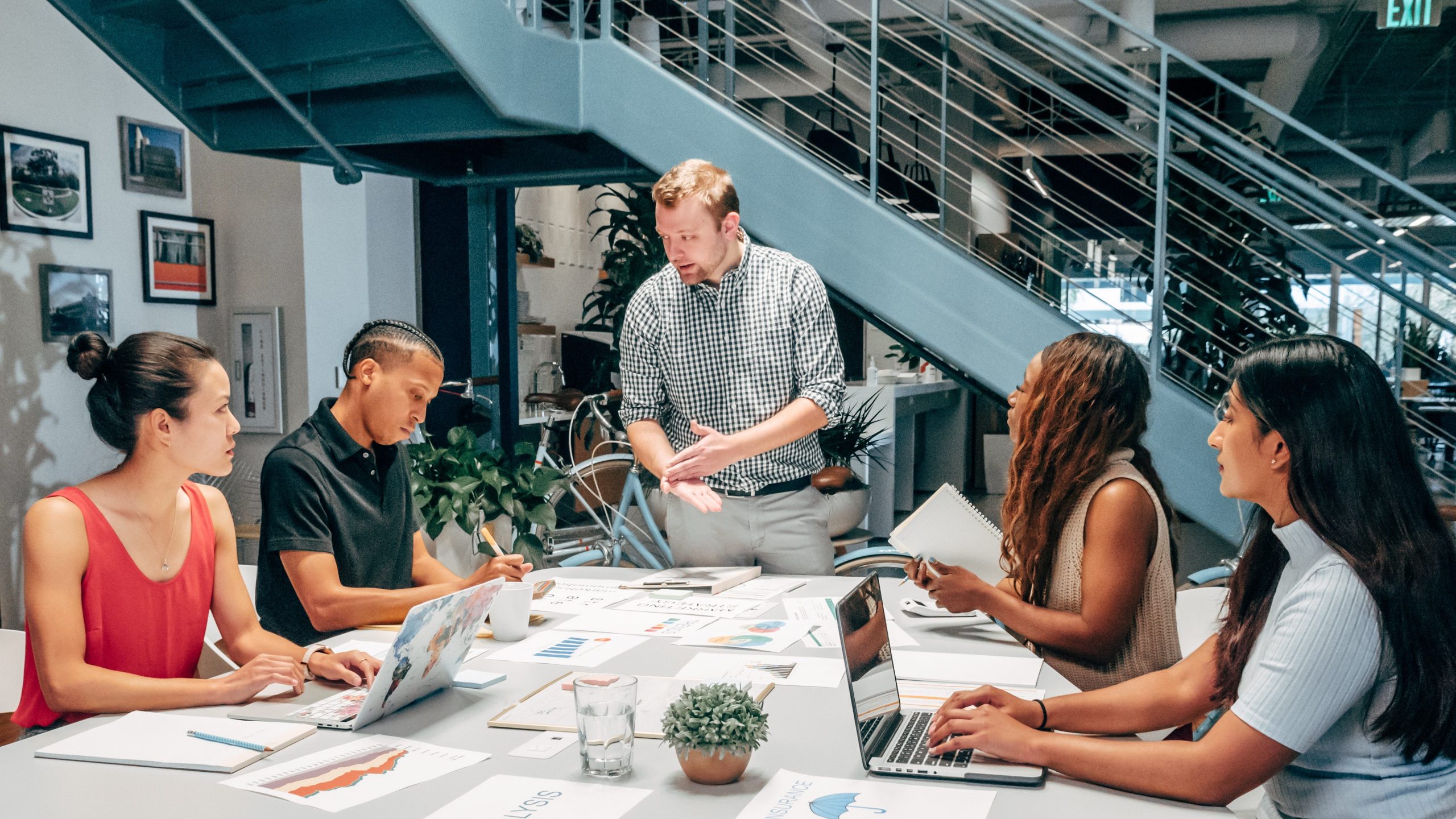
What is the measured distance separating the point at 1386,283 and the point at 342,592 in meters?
3.25

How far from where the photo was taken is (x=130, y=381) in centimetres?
163

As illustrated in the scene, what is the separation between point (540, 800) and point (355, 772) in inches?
9.2

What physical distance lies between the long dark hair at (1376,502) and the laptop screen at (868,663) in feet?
1.64

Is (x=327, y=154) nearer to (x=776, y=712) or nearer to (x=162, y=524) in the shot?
(x=162, y=524)

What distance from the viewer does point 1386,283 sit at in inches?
133

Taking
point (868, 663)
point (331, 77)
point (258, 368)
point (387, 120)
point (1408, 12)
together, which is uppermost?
point (1408, 12)

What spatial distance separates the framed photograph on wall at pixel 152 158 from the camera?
171 inches

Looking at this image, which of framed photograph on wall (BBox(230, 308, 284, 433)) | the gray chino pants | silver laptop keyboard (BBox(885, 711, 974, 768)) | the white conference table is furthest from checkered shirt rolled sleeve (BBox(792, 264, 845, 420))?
framed photograph on wall (BBox(230, 308, 284, 433))

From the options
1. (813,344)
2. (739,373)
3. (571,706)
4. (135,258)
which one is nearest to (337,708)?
(571,706)

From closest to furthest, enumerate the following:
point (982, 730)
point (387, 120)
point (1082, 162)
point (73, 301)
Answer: point (982, 730), point (387, 120), point (73, 301), point (1082, 162)

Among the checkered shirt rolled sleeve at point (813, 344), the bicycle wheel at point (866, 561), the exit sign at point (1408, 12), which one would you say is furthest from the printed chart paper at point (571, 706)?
the exit sign at point (1408, 12)

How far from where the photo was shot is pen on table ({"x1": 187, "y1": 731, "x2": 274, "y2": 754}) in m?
1.23

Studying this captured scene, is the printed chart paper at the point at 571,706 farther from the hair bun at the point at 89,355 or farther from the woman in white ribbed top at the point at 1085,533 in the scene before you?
the hair bun at the point at 89,355

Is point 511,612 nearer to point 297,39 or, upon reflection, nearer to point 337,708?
point 337,708
